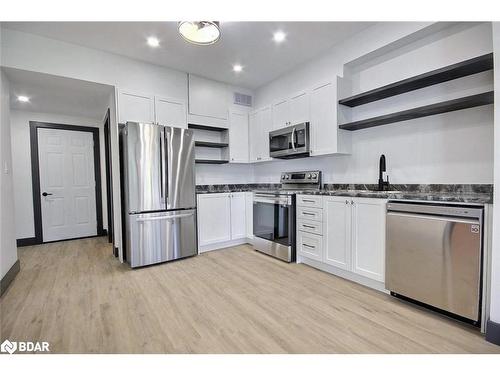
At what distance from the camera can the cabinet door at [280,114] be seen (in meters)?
3.62

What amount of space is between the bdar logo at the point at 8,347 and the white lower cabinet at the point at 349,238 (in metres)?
2.75

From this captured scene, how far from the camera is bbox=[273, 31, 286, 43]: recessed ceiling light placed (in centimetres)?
276

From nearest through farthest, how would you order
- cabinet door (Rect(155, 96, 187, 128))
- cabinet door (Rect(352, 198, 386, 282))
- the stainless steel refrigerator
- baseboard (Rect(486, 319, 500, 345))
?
1. baseboard (Rect(486, 319, 500, 345))
2. cabinet door (Rect(352, 198, 386, 282))
3. the stainless steel refrigerator
4. cabinet door (Rect(155, 96, 187, 128))

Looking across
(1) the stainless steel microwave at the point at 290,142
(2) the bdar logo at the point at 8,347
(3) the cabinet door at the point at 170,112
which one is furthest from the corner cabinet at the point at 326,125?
(2) the bdar logo at the point at 8,347

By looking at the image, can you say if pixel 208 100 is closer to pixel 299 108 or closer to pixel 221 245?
pixel 299 108

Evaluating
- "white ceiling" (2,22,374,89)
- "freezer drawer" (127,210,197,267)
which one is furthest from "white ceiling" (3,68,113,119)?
"freezer drawer" (127,210,197,267)

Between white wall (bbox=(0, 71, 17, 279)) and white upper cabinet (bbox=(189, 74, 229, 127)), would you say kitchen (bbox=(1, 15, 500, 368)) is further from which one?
white wall (bbox=(0, 71, 17, 279))

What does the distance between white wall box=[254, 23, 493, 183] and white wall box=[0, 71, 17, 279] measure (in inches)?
149

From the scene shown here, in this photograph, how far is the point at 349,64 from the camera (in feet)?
9.83

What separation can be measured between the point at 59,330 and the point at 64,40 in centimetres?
308

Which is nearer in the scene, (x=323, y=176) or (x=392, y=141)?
(x=392, y=141)

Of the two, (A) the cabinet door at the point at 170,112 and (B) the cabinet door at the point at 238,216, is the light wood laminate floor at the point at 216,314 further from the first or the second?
(A) the cabinet door at the point at 170,112
